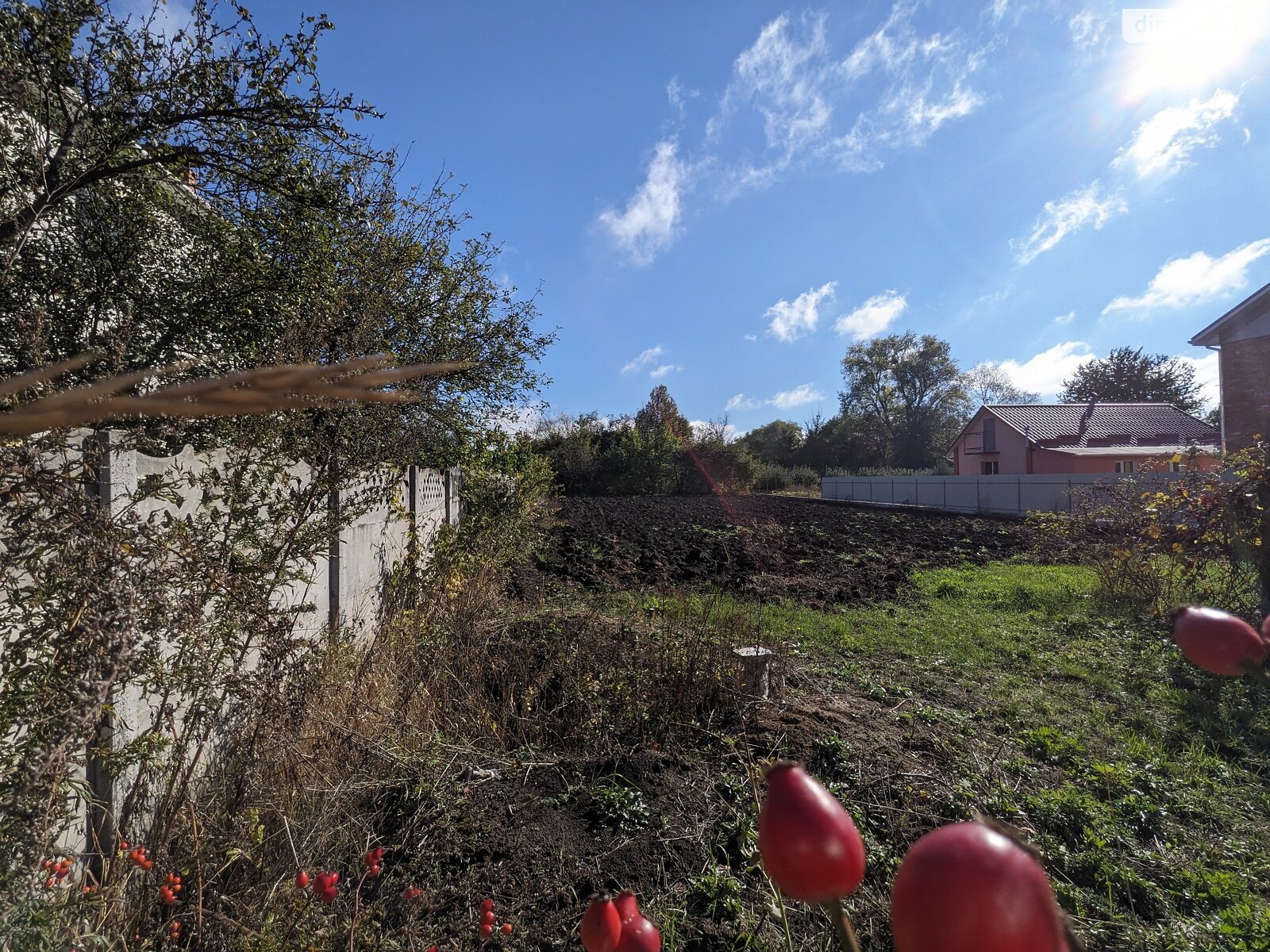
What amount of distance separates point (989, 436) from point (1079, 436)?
12.7 feet

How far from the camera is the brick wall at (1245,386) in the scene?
1416 cm

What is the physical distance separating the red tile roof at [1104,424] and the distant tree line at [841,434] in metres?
7.45

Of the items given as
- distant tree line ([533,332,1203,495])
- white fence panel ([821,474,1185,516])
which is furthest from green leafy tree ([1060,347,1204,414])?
white fence panel ([821,474,1185,516])

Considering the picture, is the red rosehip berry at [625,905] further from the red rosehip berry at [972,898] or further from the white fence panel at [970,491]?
the white fence panel at [970,491]

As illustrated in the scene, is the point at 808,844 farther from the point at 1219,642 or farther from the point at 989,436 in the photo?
the point at 989,436

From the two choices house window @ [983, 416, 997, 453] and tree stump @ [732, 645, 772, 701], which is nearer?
tree stump @ [732, 645, 772, 701]

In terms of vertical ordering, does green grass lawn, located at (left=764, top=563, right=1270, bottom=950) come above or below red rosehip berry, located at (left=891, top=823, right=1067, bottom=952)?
below

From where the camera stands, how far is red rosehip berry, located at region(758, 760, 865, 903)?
1.31ft

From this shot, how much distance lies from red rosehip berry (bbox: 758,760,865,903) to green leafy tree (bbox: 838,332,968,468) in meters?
46.1

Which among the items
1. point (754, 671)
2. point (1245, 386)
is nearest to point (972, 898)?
point (754, 671)

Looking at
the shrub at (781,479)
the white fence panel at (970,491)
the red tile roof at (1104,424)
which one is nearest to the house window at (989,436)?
the red tile roof at (1104,424)

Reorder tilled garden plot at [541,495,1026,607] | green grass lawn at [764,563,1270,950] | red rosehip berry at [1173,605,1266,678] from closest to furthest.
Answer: red rosehip berry at [1173,605,1266,678] → green grass lawn at [764,563,1270,950] → tilled garden plot at [541,495,1026,607]

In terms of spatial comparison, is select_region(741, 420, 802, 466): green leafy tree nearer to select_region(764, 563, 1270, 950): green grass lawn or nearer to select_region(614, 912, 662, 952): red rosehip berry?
select_region(764, 563, 1270, 950): green grass lawn

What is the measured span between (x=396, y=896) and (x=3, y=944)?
1.05 meters
